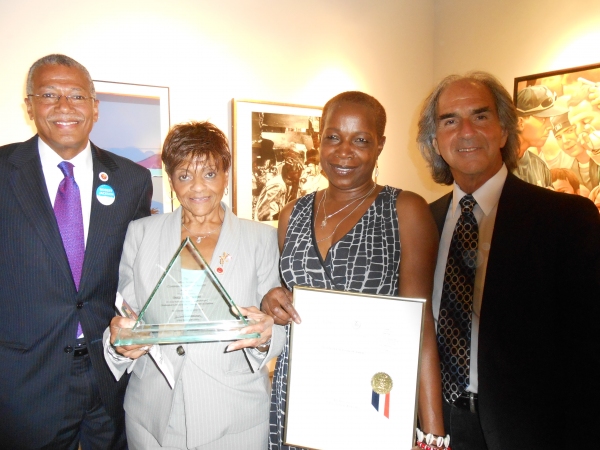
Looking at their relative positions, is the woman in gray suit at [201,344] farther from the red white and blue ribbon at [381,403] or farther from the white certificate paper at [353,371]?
the red white and blue ribbon at [381,403]

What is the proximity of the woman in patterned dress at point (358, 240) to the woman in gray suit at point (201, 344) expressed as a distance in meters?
0.10

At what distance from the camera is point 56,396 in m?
1.88

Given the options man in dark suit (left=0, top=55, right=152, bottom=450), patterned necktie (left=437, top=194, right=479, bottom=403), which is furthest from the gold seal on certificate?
man in dark suit (left=0, top=55, right=152, bottom=450)

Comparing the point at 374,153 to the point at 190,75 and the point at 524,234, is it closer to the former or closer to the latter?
the point at 524,234

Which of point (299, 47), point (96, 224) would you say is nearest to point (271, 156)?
point (299, 47)

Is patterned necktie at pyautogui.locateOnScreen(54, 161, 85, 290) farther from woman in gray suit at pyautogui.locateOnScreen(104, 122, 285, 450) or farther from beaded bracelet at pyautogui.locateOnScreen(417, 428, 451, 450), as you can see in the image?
beaded bracelet at pyautogui.locateOnScreen(417, 428, 451, 450)

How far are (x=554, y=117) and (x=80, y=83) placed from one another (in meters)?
3.53

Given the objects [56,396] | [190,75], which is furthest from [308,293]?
[190,75]

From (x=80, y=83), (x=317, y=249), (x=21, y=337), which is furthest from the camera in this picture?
(x=80, y=83)

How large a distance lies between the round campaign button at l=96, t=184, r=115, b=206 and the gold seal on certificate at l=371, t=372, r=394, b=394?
57.2 inches

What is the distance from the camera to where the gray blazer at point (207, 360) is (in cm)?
160

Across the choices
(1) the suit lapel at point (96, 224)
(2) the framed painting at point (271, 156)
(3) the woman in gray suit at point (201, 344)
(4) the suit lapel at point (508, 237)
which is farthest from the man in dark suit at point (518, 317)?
(2) the framed painting at point (271, 156)

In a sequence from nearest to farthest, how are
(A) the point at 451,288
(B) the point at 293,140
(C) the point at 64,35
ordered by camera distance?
(A) the point at 451,288 → (C) the point at 64,35 → (B) the point at 293,140

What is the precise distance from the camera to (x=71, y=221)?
1.92 metres
